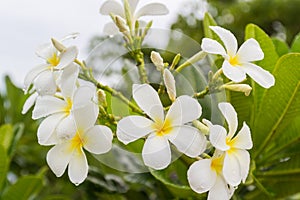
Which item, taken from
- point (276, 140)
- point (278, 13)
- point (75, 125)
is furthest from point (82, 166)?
point (278, 13)

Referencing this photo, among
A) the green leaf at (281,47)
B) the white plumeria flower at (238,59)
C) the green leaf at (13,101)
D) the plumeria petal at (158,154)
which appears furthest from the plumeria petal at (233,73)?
the green leaf at (13,101)

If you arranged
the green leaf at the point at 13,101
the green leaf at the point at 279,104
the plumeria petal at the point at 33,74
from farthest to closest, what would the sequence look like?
1. the green leaf at the point at 13,101
2. the green leaf at the point at 279,104
3. the plumeria petal at the point at 33,74

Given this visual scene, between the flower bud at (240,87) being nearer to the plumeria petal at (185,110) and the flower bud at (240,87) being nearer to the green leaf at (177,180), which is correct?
the plumeria petal at (185,110)

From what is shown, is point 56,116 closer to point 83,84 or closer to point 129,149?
point 83,84

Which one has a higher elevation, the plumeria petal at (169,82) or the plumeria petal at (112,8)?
the plumeria petal at (112,8)

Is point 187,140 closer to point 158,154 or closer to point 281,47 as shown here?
point 158,154

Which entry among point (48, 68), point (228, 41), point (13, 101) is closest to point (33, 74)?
point (48, 68)

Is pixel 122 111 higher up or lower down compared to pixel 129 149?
higher up
